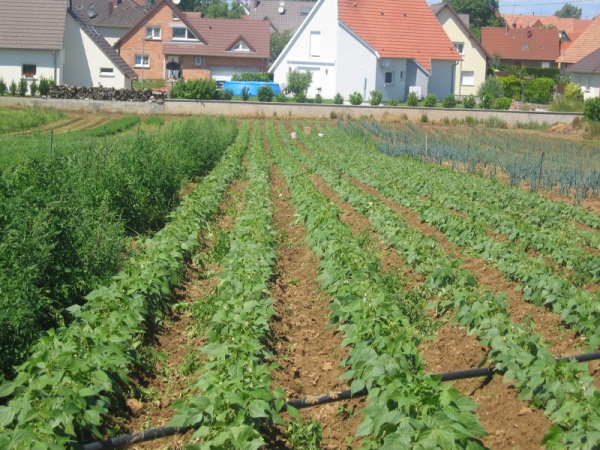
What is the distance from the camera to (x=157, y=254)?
9141mm

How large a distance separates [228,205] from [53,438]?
10.7 m

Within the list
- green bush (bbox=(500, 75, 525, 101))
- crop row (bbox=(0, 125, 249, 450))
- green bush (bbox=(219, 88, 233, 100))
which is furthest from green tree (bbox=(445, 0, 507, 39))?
crop row (bbox=(0, 125, 249, 450))

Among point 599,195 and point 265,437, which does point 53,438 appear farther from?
point 599,195

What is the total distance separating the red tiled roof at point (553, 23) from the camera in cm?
11275

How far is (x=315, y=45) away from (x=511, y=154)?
29125mm

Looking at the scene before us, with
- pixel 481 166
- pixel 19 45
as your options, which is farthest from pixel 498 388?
pixel 19 45

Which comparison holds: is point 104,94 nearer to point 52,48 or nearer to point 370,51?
point 52,48

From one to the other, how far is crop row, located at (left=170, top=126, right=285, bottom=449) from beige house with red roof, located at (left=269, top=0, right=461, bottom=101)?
1637 inches

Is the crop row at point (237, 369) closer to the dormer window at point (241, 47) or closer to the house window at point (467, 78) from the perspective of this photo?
the house window at point (467, 78)

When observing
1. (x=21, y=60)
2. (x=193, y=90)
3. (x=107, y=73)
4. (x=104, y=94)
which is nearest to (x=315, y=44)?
(x=107, y=73)

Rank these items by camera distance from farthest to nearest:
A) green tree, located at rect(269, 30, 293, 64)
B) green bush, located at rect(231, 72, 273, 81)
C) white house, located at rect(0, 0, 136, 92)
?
green tree, located at rect(269, 30, 293, 64), green bush, located at rect(231, 72, 273, 81), white house, located at rect(0, 0, 136, 92)

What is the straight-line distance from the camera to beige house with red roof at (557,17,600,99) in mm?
50250

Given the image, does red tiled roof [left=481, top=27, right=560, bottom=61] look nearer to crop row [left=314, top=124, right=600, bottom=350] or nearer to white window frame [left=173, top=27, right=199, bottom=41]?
white window frame [left=173, top=27, right=199, bottom=41]

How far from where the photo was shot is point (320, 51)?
5212cm
